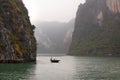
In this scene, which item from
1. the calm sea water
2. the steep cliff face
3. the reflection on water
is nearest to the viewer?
the reflection on water

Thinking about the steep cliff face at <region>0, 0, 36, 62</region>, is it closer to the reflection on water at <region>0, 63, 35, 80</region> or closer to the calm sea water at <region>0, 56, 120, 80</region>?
the calm sea water at <region>0, 56, 120, 80</region>

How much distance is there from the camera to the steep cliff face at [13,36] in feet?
519

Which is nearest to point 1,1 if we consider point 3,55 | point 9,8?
point 9,8

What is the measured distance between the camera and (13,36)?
554ft

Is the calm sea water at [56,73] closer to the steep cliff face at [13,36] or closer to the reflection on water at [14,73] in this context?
the reflection on water at [14,73]

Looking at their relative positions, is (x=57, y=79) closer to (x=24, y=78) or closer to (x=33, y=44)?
(x=24, y=78)

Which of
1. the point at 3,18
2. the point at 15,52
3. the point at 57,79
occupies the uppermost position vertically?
the point at 3,18

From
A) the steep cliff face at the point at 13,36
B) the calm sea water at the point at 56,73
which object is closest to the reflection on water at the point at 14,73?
the calm sea water at the point at 56,73

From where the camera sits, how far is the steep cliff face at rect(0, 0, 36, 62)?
15812cm

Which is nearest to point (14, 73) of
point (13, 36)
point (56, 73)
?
point (56, 73)

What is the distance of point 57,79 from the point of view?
87.7m

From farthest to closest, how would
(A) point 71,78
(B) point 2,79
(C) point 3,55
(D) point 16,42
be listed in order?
(D) point 16,42 < (C) point 3,55 < (A) point 71,78 < (B) point 2,79

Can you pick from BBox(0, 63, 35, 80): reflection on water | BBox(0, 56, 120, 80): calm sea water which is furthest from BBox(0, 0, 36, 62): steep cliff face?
BBox(0, 63, 35, 80): reflection on water

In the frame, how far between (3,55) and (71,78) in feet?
236
